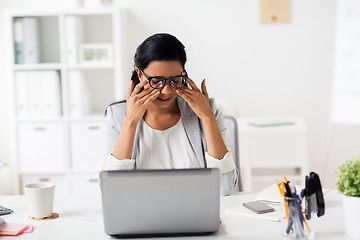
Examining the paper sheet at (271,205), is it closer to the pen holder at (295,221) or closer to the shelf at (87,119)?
the pen holder at (295,221)

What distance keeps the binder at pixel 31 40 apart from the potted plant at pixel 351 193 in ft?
8.87

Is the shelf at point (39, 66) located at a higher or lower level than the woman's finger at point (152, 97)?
higher

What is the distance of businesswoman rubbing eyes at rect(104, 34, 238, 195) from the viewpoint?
5.57 ft

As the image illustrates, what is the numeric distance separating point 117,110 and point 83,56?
1775 mm

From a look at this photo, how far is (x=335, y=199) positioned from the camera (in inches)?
62.7

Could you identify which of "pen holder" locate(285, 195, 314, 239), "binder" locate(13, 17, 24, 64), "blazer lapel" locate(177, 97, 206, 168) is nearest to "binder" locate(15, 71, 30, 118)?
"binder" locate(13, 17, 24, 64)

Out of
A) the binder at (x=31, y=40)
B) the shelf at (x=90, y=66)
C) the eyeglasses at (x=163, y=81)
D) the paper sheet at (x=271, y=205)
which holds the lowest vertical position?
the paper sheet at (x=271, y=205)

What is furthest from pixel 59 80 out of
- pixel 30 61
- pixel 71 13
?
pixel 71 13

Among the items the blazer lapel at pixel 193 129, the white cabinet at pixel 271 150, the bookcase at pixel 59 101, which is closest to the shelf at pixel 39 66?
the bookcase at pixel 59 101

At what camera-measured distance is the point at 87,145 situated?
3480 millimetres

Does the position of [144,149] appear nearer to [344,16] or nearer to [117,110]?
[117,110]

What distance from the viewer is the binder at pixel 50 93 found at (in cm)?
341

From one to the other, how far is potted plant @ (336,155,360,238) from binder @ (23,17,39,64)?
2705 millimetres

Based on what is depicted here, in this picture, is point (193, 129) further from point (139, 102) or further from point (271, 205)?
point (271, 205)
